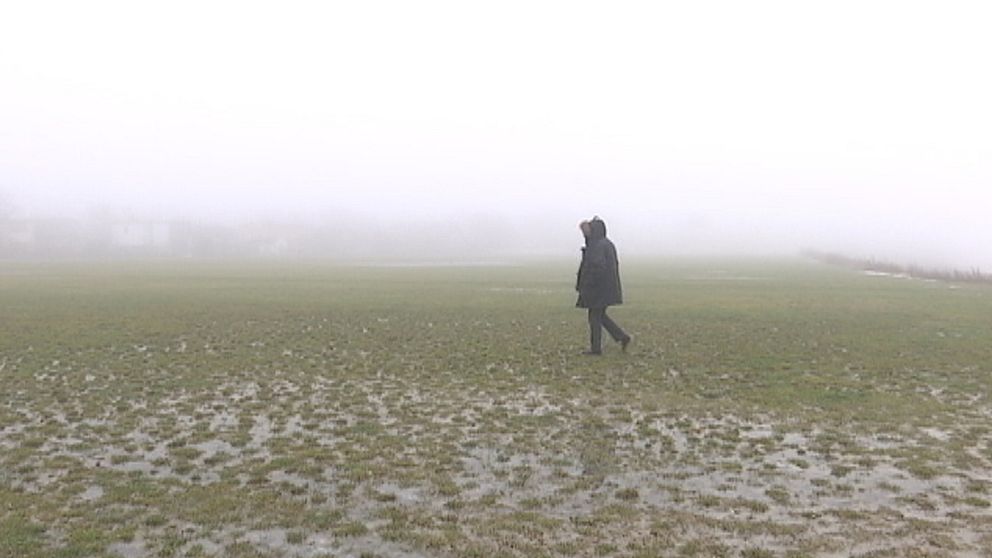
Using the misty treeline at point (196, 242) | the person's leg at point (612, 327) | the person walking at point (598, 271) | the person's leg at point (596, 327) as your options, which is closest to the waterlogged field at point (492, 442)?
the person's leg at point (612, 327)

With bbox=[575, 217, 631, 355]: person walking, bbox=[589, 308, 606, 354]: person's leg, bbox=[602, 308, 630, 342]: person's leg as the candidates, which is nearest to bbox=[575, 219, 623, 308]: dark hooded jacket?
bbox=[575, 217, 631, 355]: person walking

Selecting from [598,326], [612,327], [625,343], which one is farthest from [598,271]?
[625,343]

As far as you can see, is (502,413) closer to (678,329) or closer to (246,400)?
(246,400)

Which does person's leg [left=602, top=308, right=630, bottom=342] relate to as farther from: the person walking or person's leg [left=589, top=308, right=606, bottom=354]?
the person walking

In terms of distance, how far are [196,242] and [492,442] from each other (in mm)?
159549

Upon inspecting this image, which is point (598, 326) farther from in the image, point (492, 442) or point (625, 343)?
point (492, 442)

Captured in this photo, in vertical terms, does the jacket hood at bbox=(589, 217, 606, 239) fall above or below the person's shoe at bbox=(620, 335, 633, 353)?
above

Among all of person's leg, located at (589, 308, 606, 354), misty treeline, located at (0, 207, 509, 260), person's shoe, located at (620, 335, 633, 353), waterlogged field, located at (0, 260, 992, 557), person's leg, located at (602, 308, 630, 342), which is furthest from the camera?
misty treeline, located at (0, 207, 509, 260)

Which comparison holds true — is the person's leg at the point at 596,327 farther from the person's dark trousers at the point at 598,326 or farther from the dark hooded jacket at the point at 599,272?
the dark hooded jacket at the point at 599,272

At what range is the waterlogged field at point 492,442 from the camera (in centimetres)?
760

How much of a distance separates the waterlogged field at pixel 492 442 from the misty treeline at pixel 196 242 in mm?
110383

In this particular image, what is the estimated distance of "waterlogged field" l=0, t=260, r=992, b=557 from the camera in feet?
24.9

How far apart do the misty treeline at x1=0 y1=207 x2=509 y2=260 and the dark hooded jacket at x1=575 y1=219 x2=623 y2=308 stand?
112667 millimetres

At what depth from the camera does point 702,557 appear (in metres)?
6.97
